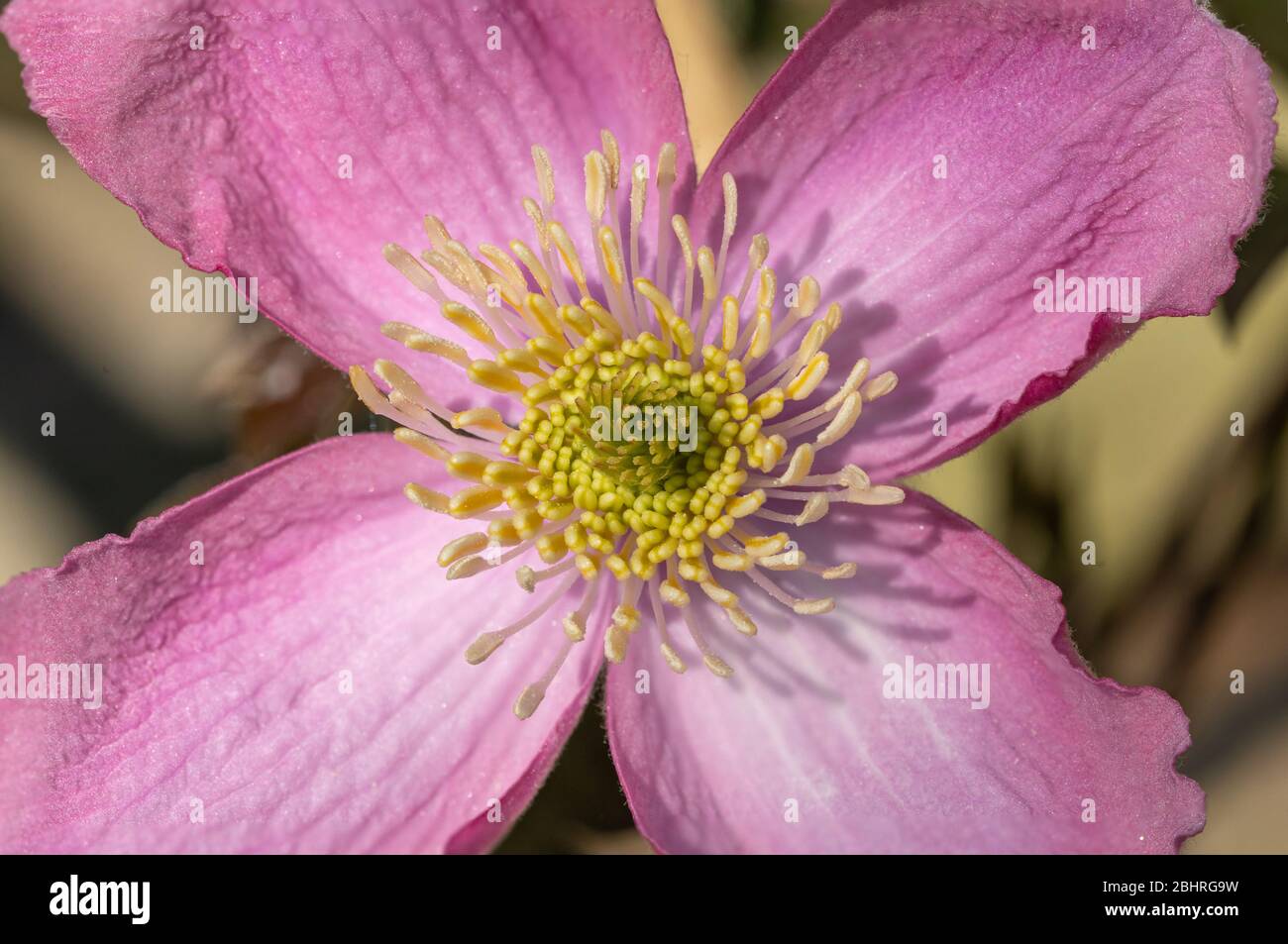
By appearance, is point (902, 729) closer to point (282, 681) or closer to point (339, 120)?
point (282, 681)

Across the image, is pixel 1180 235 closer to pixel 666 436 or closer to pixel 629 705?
pixel 666 436

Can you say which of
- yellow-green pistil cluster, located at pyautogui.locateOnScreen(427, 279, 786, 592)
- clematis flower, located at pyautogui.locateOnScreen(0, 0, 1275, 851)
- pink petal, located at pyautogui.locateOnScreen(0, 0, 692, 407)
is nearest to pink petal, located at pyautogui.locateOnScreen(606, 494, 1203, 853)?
clematis flower, located at pyautogui.locateOnScreen(0, 0, 1275, 851)

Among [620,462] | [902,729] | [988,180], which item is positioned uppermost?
[988,180]

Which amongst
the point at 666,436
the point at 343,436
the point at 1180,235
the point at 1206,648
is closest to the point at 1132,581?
the point at 1206,648

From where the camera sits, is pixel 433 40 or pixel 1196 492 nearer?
pixel 433 40

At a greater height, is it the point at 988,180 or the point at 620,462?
the point at 988,180

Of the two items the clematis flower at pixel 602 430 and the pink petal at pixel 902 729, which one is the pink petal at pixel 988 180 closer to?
the clematis flower at pixel 602 430

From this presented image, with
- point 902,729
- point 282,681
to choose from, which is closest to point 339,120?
point 282,681

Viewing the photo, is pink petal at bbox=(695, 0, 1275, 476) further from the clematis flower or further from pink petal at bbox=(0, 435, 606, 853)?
pink petal at bbox=(0, 435, 606, 853)
